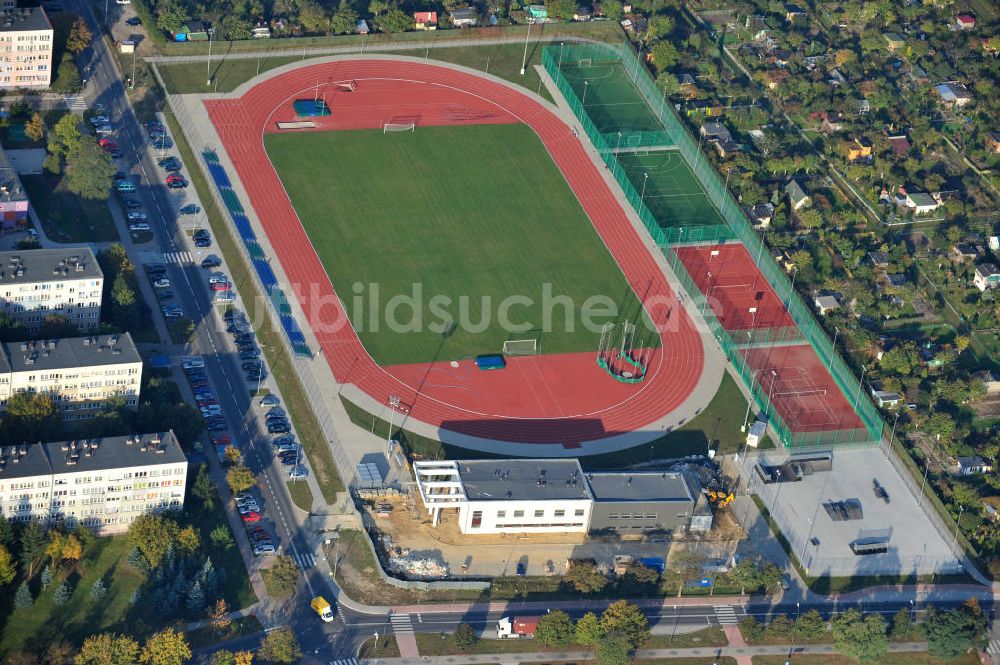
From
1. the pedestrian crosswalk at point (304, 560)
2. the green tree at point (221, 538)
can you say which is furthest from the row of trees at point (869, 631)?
the green tree at point (221, 538)

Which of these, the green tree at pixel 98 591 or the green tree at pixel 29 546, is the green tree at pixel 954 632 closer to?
the green tree at pixel 98 591

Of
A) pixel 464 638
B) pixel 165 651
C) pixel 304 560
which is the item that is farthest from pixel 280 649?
pixel 464 638

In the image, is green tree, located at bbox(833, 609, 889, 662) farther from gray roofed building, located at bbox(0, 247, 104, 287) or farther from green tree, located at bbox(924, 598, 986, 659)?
gray roofed building, located at bbox(0, 247, 104, 287)

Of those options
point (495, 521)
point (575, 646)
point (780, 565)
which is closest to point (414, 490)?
point (495, 521)

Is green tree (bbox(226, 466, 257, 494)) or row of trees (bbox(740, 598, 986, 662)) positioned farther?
green tree (bbox(226, 466, 257, 494))

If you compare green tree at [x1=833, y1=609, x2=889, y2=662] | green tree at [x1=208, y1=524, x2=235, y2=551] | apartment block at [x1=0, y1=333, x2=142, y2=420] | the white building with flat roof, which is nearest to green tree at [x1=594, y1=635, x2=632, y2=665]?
the white building with flat roof

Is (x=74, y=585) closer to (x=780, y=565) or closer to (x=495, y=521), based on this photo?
(x=495, y=521)
